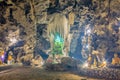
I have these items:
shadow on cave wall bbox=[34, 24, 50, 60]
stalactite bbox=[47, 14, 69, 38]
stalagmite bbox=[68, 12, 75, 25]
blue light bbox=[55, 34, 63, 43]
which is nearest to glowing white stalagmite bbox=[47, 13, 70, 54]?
stalactite bbox=[47, 14, 69, 38]

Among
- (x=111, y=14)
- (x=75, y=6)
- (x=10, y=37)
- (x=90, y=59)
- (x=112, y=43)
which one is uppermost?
(x=75, y=6)

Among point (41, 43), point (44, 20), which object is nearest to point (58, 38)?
point (41, 43)

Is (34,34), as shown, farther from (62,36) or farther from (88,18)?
(88,18)

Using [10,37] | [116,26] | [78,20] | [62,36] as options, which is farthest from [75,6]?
[10,37]

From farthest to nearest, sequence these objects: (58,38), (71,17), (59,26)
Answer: (58,38)
(59,26)
(71,17)

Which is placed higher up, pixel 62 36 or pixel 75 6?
pixel 75 6

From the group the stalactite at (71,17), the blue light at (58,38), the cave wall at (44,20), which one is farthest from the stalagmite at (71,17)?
the blue light at (58,38)

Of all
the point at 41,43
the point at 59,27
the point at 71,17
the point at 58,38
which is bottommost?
the point at 41,43

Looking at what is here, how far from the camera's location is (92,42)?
22.0m

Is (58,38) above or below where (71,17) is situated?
below

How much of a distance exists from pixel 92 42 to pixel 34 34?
763 centimetres

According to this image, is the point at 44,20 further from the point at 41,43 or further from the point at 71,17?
the point at 71,17

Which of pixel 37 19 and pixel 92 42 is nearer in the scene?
pixel 92 42

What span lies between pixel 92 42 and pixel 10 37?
10.3 meters
